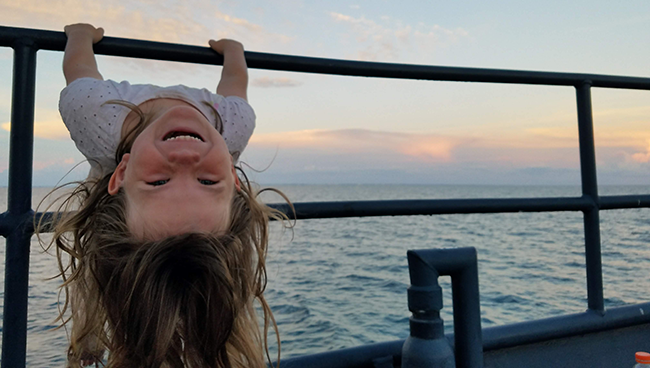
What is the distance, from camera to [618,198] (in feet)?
4.78

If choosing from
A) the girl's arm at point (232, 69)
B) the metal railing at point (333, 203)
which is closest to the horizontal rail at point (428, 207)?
the metal railing at point (333, 203)

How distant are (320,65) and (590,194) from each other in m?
0.98

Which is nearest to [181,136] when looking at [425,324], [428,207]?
[428,207]

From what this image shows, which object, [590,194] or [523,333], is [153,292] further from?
[590,194]

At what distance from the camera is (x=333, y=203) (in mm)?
1147

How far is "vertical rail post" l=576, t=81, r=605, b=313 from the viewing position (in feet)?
4.64

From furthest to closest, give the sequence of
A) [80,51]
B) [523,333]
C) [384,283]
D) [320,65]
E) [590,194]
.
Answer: [384,283], [590,194], [523,333], [320,65], [80,51]

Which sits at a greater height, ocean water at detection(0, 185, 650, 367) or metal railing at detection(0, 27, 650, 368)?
metal railing at detection(0, 27, 650, 368)

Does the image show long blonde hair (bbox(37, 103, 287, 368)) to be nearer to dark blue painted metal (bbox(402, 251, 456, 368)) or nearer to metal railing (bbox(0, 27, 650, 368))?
metal railing (bbox(0, 27, 650, 368))

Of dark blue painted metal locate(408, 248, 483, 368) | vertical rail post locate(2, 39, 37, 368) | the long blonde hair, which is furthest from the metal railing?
dark blue painted metal locate(408, 248, 483, 368)

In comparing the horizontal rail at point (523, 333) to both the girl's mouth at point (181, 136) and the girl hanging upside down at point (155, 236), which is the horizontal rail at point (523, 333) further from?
the girl's mouth at point (181, 136)

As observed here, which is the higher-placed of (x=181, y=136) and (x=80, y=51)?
(x=80, y=51)

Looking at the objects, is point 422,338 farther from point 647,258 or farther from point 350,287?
point 647,258

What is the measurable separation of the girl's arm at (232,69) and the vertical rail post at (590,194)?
111 cm
